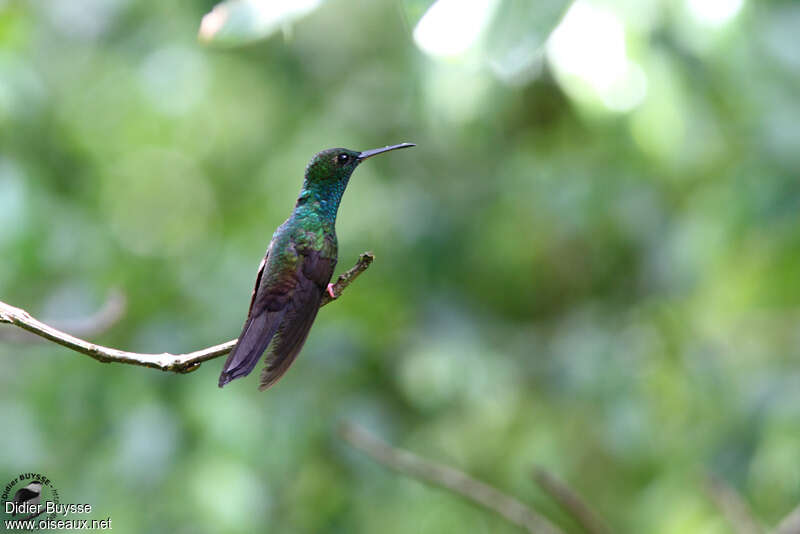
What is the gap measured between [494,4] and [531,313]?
497 cm

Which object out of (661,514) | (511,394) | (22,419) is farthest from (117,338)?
(661,514)

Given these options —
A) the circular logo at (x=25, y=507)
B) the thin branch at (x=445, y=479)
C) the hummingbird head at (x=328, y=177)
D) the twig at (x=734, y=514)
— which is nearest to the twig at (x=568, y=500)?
the thin branch at (x=445, y=479)

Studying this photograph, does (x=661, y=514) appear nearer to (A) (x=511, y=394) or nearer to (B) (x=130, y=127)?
(A) (x=511, y=394)

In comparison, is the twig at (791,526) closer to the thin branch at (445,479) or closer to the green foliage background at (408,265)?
the thin branch at (445,479)

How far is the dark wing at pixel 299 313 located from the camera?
43.5 inches

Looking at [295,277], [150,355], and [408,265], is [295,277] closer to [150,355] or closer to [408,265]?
[150,355]

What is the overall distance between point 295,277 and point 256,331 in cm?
15

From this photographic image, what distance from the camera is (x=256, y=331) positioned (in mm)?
1177

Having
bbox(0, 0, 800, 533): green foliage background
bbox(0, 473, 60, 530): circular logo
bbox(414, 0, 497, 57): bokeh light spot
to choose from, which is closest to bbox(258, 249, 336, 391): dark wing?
bbox(414, 0, 497, 57): bokeh light spot

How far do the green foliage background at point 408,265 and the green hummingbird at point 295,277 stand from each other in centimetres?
40

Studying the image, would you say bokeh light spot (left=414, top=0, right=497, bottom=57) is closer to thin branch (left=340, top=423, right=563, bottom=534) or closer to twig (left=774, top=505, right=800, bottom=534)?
thin branch (left=340, top=423, right=563, bottom=534)

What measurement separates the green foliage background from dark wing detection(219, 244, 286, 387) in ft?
2.28

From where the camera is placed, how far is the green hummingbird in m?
1.12

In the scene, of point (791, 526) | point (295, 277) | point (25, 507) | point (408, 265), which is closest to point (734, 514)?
point (791, 526)
